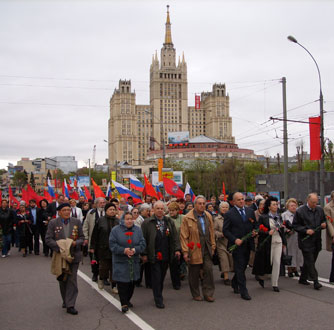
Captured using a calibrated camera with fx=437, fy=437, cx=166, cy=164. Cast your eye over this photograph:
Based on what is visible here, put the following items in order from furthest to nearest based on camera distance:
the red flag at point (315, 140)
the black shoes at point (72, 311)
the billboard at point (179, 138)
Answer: the billboard at point (179, 138) < the red flag at point (315, 140) < the black shoes at point (72, 311)

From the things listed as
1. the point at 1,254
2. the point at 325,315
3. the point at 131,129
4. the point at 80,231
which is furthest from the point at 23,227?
the point at 131,129

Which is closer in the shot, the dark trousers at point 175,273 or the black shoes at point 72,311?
the black shoes at point 72,311

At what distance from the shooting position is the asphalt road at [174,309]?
6.12 m

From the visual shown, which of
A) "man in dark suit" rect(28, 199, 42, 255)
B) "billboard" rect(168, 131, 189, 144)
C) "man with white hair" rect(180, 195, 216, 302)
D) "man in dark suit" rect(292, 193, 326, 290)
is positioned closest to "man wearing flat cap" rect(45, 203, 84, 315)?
"man with white hair" rect(180, 195, 216, 302)

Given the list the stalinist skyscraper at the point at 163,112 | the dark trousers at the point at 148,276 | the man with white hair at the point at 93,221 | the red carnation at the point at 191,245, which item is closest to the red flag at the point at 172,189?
the man with white hair at the point at 93,221

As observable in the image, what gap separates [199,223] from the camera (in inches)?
300

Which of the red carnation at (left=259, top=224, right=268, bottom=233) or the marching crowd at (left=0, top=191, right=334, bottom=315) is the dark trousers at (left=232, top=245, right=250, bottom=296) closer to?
the marching crowd at (left=0, top=191, right=334, bottom=315)

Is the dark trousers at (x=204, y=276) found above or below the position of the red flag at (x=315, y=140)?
below

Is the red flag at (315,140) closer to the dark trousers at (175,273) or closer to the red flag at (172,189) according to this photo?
the red flag at (172,189)

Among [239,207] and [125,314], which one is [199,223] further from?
[125,314]

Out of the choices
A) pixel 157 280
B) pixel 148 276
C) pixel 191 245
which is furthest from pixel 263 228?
pixel 148 276

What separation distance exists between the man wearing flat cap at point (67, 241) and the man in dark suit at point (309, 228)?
4.23 metres

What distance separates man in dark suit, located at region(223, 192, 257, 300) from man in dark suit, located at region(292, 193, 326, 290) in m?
1.14

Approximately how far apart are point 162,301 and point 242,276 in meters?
1.47
